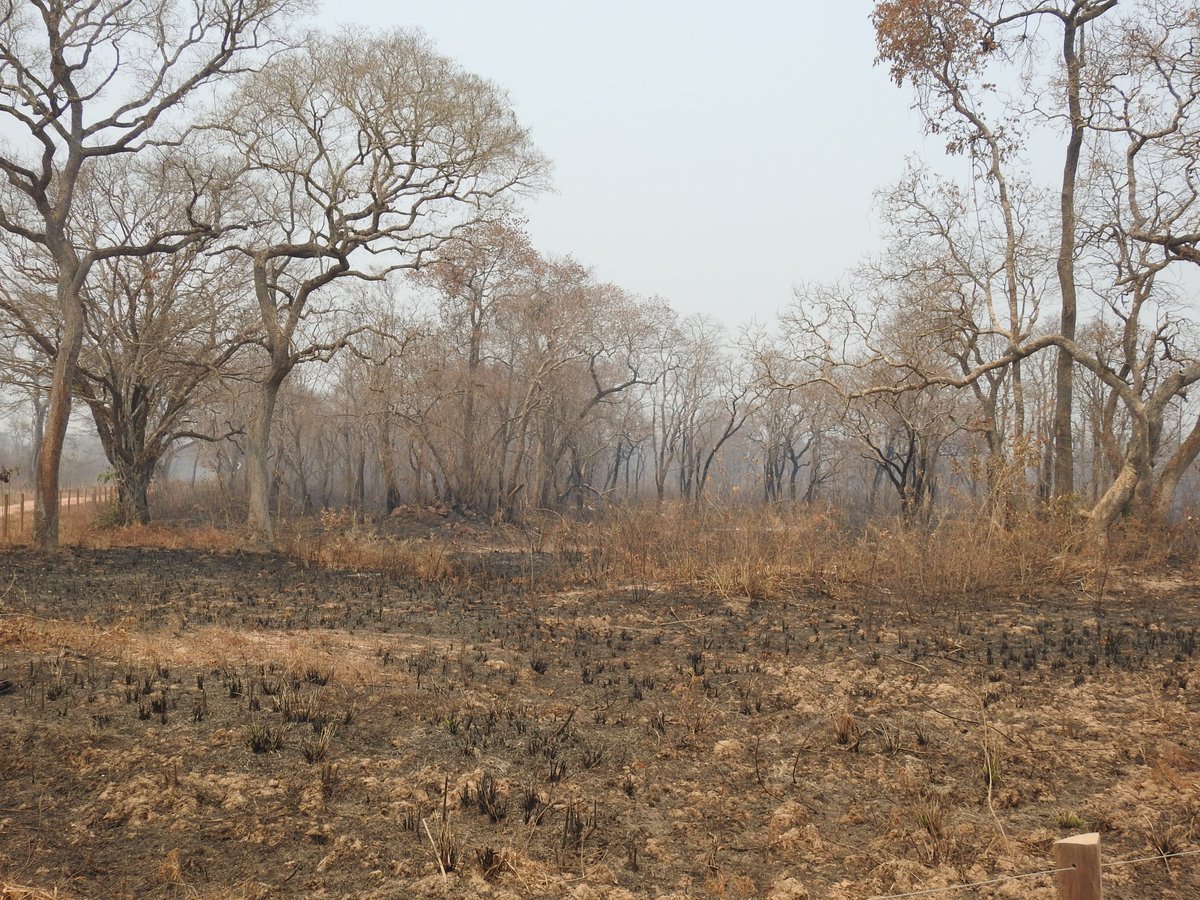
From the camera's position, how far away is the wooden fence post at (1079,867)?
2.28 meters

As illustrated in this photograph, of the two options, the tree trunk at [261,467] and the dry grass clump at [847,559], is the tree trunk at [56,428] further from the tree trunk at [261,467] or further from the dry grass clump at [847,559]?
the dry grass clump at [847,559]

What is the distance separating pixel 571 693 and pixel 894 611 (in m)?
4.67

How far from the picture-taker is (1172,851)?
4098mm

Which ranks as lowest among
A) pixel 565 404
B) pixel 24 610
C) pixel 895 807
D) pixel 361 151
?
pixel 895 807

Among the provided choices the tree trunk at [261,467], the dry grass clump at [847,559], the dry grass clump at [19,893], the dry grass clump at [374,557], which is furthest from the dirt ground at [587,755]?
the tree trunk at [261,467]

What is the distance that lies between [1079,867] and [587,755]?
341cm

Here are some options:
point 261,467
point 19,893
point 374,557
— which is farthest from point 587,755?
point 261,467

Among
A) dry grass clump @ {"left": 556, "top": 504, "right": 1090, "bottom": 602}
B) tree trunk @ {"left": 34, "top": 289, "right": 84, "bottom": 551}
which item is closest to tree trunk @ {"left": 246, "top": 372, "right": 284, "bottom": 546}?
tree trunk @ {"left": 34, "top": 289, "right": 84, "bottom": 551}

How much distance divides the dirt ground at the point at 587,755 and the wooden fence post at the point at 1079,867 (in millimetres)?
1791

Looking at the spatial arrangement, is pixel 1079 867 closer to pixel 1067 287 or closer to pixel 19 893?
pixel 19 893

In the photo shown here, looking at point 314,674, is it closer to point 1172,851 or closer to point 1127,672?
point 1172,851

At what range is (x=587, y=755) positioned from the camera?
5.28 m

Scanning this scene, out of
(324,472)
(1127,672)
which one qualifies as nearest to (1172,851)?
(1127,672)

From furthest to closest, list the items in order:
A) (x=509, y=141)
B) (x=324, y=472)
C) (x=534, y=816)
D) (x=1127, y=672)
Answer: (x=324, y=472) < (x=509, y=141) < (x=1127, y=672) < (x=534, y=816)
